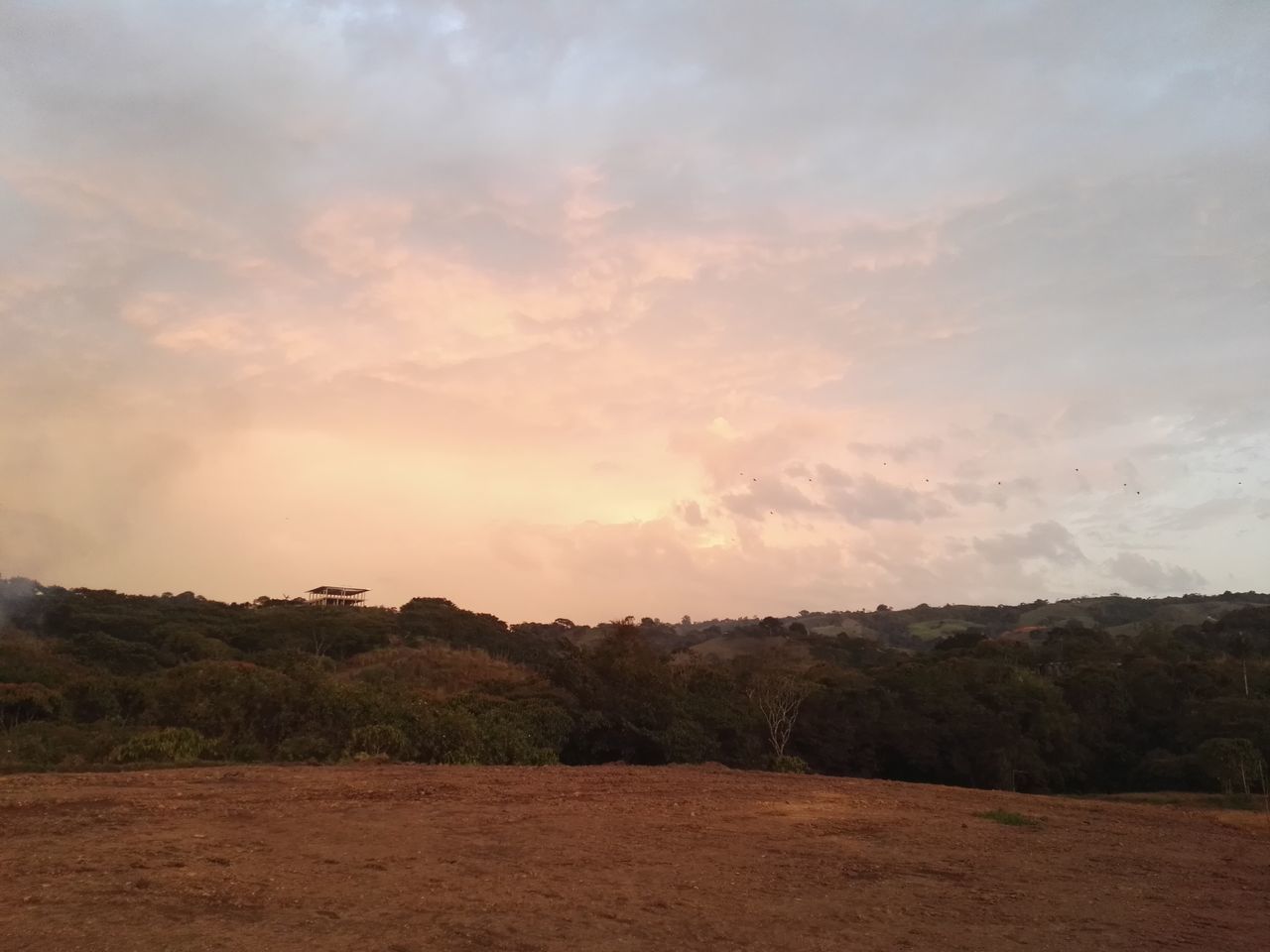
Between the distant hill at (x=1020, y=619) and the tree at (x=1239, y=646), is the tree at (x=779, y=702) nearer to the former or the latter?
the tree at (x=1239, y=646)

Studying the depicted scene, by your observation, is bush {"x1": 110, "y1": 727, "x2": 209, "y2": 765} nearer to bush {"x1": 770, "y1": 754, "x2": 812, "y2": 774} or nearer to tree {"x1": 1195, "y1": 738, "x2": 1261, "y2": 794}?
bush {"x1": 770, "y1": 754, "x2": 812, "y2": 774}

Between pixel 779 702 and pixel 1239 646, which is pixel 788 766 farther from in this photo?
pixel 1239 646

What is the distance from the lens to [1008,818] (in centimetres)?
1505

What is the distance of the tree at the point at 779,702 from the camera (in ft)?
93.1

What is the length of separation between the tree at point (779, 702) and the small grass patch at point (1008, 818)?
1231cm

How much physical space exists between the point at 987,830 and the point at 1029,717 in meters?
22.2

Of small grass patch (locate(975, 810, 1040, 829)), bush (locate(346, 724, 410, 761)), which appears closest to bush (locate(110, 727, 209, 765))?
bush (locate(346, 724, 410, 761))

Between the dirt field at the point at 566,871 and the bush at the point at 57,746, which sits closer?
the dirt field at the point at 566,871

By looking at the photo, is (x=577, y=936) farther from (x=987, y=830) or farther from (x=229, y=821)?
(x=987, y=830)

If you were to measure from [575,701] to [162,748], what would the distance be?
1104cm

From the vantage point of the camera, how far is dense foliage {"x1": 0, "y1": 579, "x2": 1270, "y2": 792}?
20469 mm

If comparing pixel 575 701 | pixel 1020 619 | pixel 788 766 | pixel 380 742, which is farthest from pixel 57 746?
pixel 1020 619

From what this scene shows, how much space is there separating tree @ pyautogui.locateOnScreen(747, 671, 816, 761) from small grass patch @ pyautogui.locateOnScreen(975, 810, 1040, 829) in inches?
485

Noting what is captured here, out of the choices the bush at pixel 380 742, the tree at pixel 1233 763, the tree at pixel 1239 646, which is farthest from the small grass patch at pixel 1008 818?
the tree at pixel 1239 646
